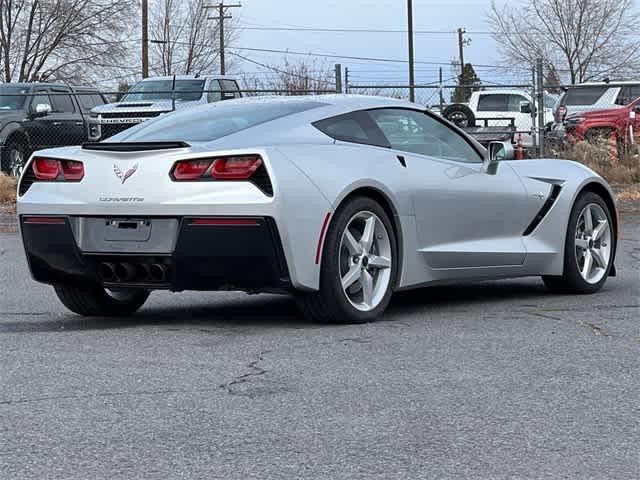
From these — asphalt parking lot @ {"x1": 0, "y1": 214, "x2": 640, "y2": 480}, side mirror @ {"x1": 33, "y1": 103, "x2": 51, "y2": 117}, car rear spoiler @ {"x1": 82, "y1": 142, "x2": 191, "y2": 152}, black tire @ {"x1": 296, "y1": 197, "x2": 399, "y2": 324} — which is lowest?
asphalt parking lot @ {"x1": 0, "y1": 214, "x2": 640, "y2": 480}

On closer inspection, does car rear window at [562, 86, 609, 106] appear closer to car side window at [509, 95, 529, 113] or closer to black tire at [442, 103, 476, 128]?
black tire at [442, 103, 476, 128]

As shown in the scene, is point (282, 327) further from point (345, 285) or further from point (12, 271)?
point (12, 271)

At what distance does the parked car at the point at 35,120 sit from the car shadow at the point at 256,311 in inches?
510

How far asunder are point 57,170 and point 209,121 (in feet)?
3.09


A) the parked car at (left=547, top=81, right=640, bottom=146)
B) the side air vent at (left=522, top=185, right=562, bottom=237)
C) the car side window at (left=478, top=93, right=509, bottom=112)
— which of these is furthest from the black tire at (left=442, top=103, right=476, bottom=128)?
the side air vent at (left=522, top=185, right=562, bottom=237)

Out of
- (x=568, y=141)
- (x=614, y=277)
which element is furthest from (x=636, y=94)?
(x=614, y=277)

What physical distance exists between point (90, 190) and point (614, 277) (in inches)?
179

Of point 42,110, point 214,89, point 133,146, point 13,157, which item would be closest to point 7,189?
point 13,157

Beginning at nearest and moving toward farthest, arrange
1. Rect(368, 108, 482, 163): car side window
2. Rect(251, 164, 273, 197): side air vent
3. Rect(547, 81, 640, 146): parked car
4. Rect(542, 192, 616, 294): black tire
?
Rect(251, 164, 273, 197): side air vent → Rect(368, 108, 482, 163): car side window → Rect(542, 192, 616, 294): black tire → Rect(547, 81, 640, 146): parked car

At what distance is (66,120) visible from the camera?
23844mm

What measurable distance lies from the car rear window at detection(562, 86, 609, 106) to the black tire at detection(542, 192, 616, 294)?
17.8 meters

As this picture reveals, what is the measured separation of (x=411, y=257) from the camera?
7.70m

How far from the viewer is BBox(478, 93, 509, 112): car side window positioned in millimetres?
32188

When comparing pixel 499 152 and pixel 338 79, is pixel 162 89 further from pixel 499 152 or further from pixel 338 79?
pixel 499 152
